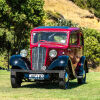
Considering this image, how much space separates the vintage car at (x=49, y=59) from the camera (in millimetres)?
14227

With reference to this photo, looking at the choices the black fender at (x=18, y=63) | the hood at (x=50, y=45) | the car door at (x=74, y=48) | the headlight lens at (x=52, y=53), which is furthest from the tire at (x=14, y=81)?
the car door at (x=74, y=48)

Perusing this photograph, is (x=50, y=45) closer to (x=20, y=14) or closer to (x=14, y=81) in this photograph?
(x=14, y=81)

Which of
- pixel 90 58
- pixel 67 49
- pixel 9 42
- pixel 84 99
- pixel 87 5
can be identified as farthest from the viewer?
pixel 87 5

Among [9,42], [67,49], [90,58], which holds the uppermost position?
[67,49]

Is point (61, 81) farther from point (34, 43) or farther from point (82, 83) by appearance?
point (82, 83)

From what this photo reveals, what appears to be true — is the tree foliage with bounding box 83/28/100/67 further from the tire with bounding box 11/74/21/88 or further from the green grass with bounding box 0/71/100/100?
the green grass with bounding box 0/71/100/100

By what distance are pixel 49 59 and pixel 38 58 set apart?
1.47 ft

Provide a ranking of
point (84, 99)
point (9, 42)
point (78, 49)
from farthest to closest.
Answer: point (9, 42)
point (78, 49)
point (84, 99)

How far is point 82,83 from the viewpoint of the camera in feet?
57.3

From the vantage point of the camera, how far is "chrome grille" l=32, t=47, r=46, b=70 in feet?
47.5

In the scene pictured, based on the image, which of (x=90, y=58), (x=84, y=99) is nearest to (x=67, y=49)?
(x=84, y=99)

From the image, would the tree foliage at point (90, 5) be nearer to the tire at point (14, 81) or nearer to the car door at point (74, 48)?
the car door at point (74, 48)

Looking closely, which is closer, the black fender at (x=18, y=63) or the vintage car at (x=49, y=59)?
the vintage car at (x=49, y=59)

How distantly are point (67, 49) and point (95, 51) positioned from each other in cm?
8314
